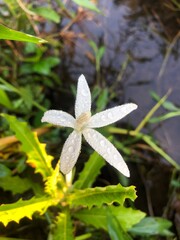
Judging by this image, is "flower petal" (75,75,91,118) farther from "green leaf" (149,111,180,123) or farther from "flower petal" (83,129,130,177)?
"green leaf" (149,111,180,123)

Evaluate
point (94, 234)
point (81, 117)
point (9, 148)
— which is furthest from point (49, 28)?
point (81, 117)

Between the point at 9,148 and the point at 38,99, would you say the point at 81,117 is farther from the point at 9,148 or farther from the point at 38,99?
the point at 38,99

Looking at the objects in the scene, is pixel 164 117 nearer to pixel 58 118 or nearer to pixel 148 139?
pixel 148 139

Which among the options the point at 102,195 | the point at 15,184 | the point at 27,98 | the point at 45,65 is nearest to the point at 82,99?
the point at 102,195

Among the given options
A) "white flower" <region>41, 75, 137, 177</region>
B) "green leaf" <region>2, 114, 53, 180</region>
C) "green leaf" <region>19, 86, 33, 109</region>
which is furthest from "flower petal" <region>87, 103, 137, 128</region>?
"green leaf" <region>19, 86, 33, 109</region>

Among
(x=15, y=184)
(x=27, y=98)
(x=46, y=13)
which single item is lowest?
(x=15, y=184)

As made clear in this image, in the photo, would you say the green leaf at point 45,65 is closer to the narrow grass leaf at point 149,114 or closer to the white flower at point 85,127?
the narrow grass leaf at point 149,114
